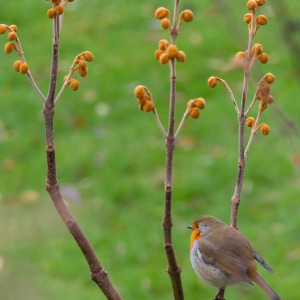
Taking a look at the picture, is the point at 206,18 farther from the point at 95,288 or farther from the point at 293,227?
the point at 95,288

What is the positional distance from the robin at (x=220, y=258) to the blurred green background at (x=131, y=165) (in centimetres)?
244

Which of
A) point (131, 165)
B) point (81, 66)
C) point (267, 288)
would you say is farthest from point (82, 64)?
point (131, 165)

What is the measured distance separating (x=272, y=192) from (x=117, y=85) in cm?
253

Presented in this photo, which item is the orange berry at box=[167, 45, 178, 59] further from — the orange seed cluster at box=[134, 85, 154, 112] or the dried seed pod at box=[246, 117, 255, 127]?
the dried seed pod at box=[246, 117, 255, 127]

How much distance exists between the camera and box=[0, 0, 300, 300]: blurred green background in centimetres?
645

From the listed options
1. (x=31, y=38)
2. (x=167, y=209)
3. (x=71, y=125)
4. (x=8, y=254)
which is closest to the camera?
(x=167, y=209)

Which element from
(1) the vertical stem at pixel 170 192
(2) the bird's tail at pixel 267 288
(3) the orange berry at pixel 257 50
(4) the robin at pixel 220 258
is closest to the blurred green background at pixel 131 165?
(4) the robin at pixel 220 258

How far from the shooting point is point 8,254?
22.2 ft

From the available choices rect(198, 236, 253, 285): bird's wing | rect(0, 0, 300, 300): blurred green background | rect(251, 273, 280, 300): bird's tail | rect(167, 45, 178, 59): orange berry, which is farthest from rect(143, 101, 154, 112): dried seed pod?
rect(0, 0, 300, 300): blurred green background

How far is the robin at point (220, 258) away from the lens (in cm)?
252

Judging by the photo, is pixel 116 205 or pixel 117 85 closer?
pixel 116 205

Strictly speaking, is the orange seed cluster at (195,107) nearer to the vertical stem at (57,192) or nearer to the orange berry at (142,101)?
the orange berry at (142,101)

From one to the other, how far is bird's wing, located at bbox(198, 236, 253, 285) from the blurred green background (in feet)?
8.06

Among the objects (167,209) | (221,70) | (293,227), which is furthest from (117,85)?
(167,209)
